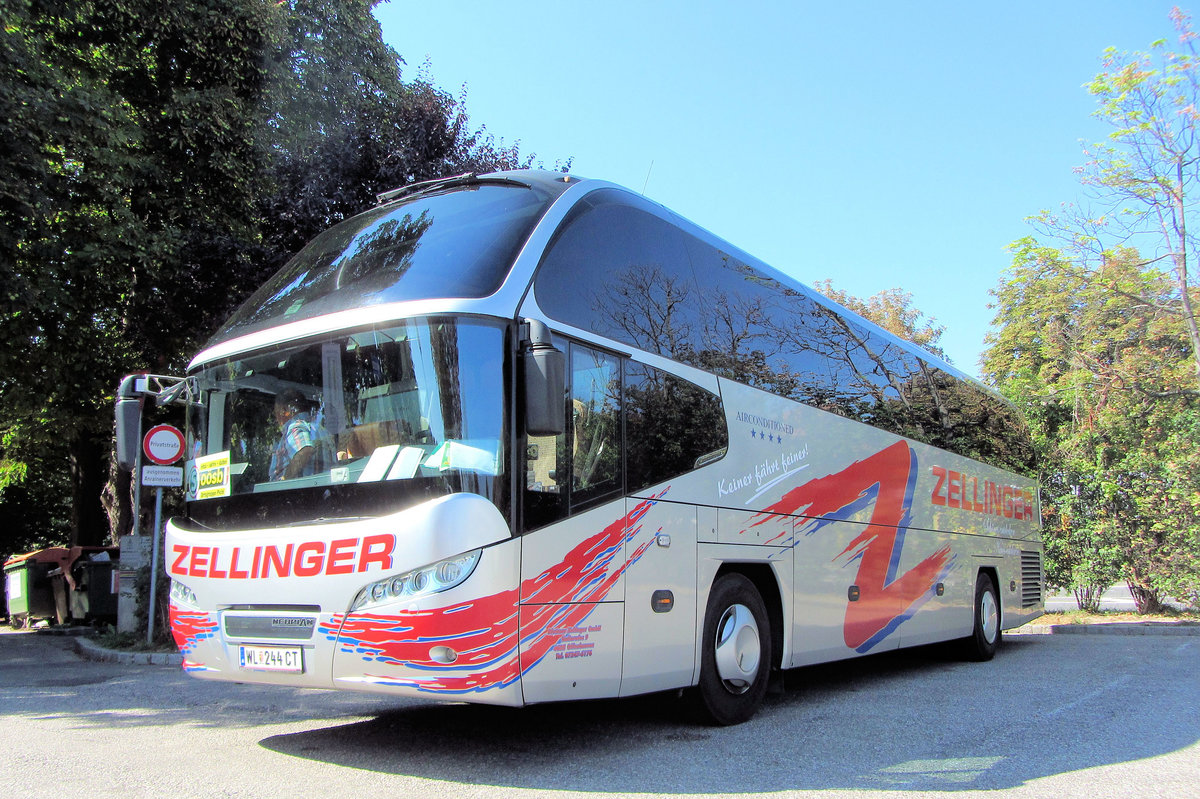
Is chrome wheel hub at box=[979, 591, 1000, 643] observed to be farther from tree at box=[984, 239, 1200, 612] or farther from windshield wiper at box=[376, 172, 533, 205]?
windshield wiper at box=[376, 172, 533, 205]

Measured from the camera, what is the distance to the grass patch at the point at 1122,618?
701 inches

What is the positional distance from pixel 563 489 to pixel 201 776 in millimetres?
2508

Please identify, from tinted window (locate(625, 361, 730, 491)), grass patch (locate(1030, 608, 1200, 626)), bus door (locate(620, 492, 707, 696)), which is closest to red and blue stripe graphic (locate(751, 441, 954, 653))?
tinted window (locate(625, 361, 730, 491))

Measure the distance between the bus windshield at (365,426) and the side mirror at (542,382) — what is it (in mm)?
170

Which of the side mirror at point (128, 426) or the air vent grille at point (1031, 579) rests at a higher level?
the side mirror at point (128, 426)

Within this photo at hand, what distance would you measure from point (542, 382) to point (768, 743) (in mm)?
2930

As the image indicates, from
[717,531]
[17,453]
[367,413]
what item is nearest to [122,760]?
[367,413]

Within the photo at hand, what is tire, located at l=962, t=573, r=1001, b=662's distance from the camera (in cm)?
1166

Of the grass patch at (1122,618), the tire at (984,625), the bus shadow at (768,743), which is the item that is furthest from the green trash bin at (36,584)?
the grass patch at (1122,618)

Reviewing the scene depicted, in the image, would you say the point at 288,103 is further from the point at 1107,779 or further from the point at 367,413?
the point at 1107,779

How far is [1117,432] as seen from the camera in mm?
19516

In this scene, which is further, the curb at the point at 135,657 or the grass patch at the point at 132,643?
the grass patch at the point at 132,643

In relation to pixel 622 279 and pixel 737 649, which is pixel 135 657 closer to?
pixel 737 649

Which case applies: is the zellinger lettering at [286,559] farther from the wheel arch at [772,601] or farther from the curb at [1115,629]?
the curb at [1115,629]
